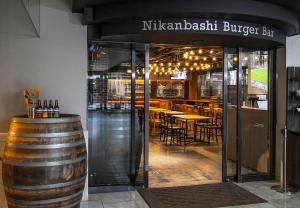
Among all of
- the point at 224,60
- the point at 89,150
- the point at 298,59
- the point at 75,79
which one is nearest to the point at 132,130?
the point at 89,150

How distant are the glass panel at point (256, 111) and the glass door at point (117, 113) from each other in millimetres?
1891

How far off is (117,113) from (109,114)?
0.13 metres

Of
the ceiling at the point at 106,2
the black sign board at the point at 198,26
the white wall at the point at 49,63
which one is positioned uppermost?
the ceiling at the point at 106,2

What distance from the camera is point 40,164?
330 centimetres

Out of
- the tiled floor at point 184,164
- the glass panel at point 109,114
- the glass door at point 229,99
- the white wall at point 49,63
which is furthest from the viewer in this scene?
the tiled floor at point 184,164

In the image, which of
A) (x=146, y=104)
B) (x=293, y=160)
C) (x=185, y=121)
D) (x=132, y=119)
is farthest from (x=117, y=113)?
(x=185, y=121)

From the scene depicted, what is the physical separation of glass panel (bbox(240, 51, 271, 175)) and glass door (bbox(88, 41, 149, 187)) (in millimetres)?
1891

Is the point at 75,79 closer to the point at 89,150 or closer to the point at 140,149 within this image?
the point at 89,150

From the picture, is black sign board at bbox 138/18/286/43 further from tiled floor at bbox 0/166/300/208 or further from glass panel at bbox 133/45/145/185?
tiled floor at bbox 0/166/300/208

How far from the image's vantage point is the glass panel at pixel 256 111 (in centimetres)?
589

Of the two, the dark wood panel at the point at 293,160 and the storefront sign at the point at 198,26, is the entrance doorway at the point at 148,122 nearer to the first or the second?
the dark wood panel at the point at 293,160

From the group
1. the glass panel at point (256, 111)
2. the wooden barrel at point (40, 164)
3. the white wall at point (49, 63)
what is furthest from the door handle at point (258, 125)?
the wooden barrel at point (40, 164)

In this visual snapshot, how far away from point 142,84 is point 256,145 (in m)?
2.44

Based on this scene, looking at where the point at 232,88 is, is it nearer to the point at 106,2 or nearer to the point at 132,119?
the point at 132,119
